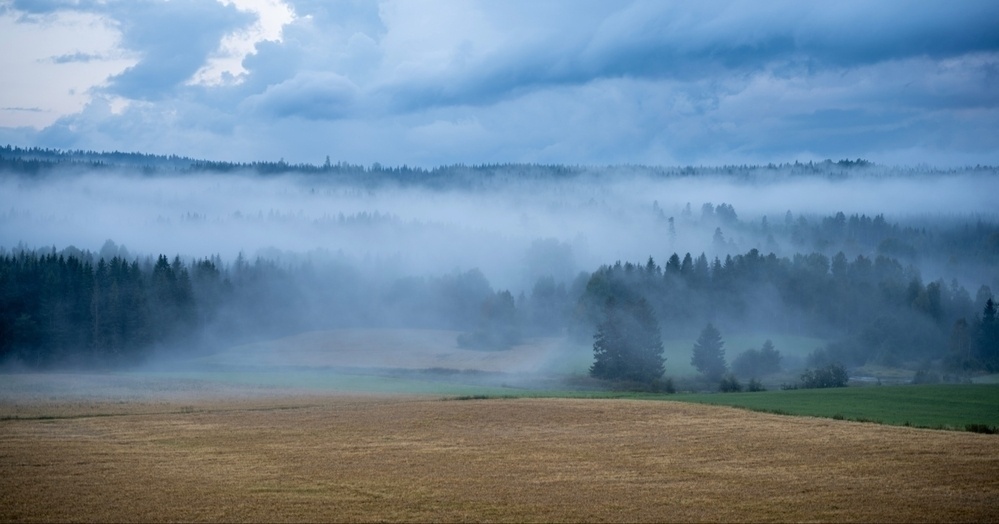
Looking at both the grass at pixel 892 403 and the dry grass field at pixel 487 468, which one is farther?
the grass at pixel 892 403

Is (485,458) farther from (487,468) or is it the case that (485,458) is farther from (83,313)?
(83,313)

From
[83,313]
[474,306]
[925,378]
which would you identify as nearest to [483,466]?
[925,378]

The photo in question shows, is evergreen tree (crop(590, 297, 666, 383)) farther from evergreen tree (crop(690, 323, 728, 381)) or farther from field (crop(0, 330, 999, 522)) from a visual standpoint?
field (crop(0, 330, 999, 522))

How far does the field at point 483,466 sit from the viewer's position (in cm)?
2511

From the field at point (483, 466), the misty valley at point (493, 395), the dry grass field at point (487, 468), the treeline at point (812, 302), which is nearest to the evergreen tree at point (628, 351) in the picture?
the misty valley at point (493, 395)

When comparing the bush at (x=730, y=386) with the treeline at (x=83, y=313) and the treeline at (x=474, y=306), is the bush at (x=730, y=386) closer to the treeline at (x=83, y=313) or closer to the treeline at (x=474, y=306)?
the treeline at (x=474, y=306)

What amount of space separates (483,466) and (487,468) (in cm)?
50

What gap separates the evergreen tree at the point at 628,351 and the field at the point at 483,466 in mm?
31211

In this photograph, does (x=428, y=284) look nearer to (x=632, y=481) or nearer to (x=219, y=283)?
(x=219, y=283)

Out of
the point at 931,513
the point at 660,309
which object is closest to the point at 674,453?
the point at 931,513

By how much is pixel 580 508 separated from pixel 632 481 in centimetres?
474

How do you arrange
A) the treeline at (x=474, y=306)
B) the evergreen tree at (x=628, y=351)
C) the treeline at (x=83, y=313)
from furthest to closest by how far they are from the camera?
the treeline at (x=474, y=306) < the treeline at (x=83, y=313) < the evergreen tree at (x=628, y=351)

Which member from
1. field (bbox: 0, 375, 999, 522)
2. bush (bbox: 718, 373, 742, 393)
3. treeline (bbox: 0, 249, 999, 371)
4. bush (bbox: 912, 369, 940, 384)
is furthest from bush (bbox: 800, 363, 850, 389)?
field (bbox: 0, 375, 999, 522)

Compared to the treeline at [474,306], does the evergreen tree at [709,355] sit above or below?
below
